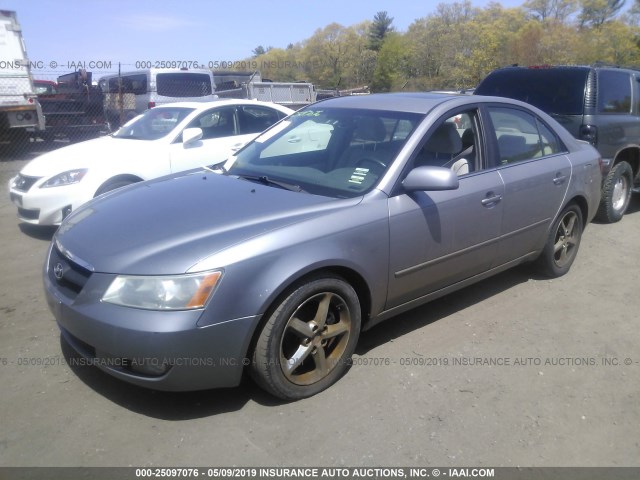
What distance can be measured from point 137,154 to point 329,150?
3299 millimetres

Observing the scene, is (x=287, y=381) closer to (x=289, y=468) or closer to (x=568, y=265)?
(x=289, y=468)

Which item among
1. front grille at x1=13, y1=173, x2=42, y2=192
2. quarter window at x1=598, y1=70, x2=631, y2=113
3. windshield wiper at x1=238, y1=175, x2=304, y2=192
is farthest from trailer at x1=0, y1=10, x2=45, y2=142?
quarter window at x1=598, y1=70, x2=631, y2=113

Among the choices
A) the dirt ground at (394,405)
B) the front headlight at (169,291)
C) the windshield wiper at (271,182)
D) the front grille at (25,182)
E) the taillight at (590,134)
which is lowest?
the dirt ground at (394,405)

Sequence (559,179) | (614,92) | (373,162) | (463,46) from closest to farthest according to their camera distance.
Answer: (373,162) < (559,179) < (614,92) < (463,46)

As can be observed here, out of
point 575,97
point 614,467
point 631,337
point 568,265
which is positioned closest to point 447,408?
point 614,467

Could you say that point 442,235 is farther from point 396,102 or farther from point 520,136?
point 520,136

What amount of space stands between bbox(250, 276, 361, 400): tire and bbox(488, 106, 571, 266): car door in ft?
5.20

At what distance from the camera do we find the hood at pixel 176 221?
2.75m

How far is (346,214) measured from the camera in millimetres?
3182

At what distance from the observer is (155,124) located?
7.19 meters

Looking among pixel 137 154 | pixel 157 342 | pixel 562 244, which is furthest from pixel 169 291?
pixel 137 154

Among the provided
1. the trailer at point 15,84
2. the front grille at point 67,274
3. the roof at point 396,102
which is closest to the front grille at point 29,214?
the front grille at point 67,274

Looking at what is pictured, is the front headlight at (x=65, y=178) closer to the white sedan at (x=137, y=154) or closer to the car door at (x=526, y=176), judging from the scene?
the white sedan at (x=137, y=154)

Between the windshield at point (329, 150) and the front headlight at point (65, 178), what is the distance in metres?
2.60
